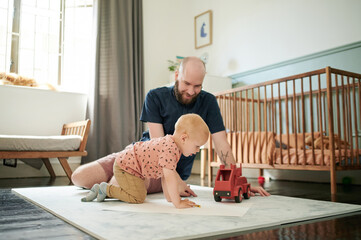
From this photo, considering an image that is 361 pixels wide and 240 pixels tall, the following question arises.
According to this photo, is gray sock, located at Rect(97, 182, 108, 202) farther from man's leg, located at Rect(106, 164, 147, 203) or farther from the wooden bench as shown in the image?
the wooden bench

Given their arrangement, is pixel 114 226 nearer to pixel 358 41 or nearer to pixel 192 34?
pixel 358 41

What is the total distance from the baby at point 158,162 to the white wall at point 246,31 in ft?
6.83

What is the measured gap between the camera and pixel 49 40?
379 centimetres

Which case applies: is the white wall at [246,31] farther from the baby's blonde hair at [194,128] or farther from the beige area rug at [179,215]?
the baby's blonde hair at [194,128]

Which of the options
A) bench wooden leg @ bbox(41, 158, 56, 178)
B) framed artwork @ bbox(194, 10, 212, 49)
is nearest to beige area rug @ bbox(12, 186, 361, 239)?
bench wooden leg @ bbox(41, 158, 56, 178)

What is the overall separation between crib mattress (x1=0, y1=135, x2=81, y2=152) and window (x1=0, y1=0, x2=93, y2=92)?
3.90 ft

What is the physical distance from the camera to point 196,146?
127cm

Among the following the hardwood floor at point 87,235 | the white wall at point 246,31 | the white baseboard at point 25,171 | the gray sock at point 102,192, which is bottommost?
the white baseboard at point 25,171

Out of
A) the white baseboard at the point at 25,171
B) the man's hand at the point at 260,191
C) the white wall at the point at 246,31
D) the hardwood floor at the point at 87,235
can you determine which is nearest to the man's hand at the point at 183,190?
the man's hand at the point at 260,191

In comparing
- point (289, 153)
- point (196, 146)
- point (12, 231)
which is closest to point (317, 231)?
point (196, 146)

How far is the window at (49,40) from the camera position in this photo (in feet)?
11.7

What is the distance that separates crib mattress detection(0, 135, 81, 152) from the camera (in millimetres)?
2549

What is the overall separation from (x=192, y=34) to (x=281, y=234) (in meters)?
3.80

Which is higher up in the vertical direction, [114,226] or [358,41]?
[358,41]
